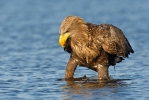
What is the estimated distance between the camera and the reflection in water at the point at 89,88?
1145 centimetres

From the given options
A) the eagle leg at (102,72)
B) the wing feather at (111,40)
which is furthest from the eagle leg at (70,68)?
the wing feather at (111,40)

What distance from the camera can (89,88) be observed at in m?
12.4

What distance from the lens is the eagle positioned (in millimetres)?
12570

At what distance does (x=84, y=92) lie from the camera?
11.8 meters

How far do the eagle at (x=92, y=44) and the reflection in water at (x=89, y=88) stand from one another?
1.03ft

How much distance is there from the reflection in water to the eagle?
1.03 ft

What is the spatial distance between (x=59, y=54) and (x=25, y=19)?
16413 mm

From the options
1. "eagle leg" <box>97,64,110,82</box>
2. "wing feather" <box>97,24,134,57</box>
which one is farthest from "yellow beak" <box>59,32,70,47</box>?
"eagle leg" <box>97,64,110,82</box>

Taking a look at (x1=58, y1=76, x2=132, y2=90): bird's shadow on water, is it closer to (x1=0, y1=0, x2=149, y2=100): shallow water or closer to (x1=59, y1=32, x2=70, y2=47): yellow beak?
(x1=0, y1=0, x2=149, y2=100): shallow water

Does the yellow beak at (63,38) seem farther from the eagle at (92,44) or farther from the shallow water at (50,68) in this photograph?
the shallow water at (50,68)

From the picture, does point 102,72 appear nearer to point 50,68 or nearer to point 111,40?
point 111,40

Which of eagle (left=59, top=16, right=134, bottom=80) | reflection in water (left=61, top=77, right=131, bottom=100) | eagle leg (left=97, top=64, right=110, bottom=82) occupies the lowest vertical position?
reflection in water (left=61, top=77, right=131, bottom=100)

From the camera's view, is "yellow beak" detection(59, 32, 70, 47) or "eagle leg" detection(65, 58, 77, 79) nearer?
"yellow beak" detection(59, 32, 70, 47)

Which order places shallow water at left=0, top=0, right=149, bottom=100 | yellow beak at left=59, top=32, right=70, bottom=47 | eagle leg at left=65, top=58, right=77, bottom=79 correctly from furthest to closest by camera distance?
eagle leg at left=65, top=58, right=77, bottom=79, yellow beak at left=59, top=32, right=70, bottom=47, shallow water at left=0, top=0, right=149, bottom=100
